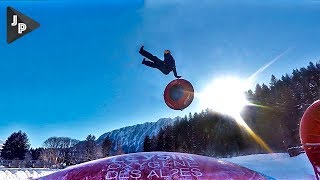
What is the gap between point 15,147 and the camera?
90812mm

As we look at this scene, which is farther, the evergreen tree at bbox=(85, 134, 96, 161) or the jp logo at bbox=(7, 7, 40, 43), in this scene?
the evergreen tree at bbox=(85, 134, 96, 161)

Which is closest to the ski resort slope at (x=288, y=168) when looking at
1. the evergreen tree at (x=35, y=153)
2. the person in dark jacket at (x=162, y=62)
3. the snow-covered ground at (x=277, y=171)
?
the snow-covered ground at (x=277, y=171)

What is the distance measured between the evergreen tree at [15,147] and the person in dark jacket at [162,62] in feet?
303

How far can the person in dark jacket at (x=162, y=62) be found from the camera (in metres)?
7.81

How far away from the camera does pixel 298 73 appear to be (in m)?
81.0

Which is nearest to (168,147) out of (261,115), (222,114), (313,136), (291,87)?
(222,114)

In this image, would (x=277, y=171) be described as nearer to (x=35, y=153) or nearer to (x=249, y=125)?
(x=249, y=125)

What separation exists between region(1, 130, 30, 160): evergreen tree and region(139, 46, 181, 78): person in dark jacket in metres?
92.5

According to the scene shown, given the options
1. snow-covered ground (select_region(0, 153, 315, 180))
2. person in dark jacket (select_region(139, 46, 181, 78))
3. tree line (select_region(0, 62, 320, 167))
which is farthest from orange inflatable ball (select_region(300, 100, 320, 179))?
tree line (select_region(0, 62, 320, 167))

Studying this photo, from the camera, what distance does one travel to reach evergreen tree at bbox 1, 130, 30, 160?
89.9m

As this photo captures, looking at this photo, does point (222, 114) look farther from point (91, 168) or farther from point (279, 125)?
point (91, 168)

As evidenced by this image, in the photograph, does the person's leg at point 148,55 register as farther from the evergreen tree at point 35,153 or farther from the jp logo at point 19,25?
the evergreen tree at point 35,153

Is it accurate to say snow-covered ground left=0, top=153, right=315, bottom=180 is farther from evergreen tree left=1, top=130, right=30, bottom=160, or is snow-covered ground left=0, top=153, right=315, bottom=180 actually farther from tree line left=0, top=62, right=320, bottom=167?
evergreen tree left=1, top=130, right=30, bottom=160

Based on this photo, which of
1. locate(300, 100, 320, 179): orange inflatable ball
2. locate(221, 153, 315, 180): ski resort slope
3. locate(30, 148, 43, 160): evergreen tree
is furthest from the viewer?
locate(30, 148, 43, 160): evergreen tree
